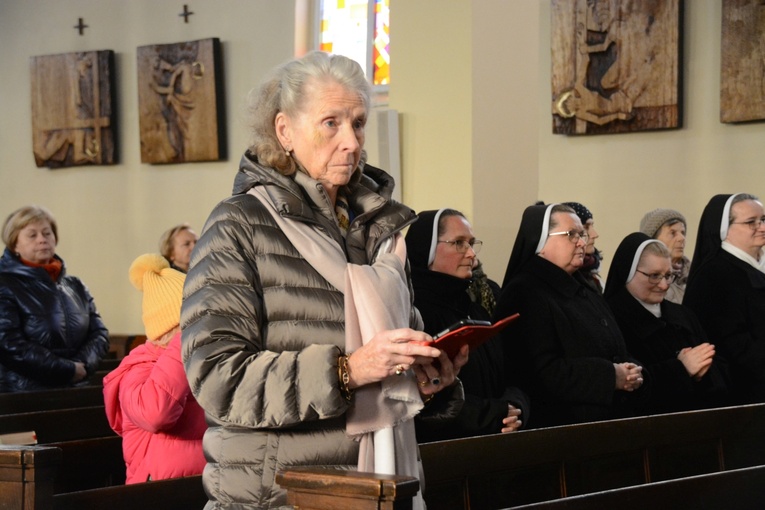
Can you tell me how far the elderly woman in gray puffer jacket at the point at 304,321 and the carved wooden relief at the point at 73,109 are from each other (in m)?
8.72

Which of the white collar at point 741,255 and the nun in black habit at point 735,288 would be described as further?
the white collar at point 741,255

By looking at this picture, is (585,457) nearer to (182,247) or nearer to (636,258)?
(636,258)

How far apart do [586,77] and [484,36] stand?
2940 millimetres

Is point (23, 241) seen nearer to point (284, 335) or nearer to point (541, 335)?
point (541, 335)

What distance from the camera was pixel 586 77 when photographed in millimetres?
8773

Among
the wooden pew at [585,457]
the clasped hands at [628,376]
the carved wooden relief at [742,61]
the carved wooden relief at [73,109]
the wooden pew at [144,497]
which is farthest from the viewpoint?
the carved wooden relief at [73,109]

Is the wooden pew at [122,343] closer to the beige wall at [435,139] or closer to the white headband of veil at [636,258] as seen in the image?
the beige wall at [435,139]

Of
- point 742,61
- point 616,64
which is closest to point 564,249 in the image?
point 742,61

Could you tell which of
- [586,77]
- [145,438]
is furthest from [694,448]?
[586,77]

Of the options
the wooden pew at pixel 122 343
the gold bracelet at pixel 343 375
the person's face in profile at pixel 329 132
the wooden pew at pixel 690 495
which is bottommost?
the wooden pew at pixel 122 343

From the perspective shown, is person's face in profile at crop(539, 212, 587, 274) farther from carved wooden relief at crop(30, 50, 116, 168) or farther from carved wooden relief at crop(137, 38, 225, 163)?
carved wooden relief at crop(30, 50, 116, 168)

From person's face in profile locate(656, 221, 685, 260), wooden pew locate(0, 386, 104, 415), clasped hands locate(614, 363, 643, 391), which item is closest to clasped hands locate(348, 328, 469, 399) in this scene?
clasped hands locate(614, 363, 643, 391)

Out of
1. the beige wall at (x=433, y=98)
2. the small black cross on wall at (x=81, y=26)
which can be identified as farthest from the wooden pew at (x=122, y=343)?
the beige wall at (x=433, y=98)

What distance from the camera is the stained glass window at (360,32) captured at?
9797mm
